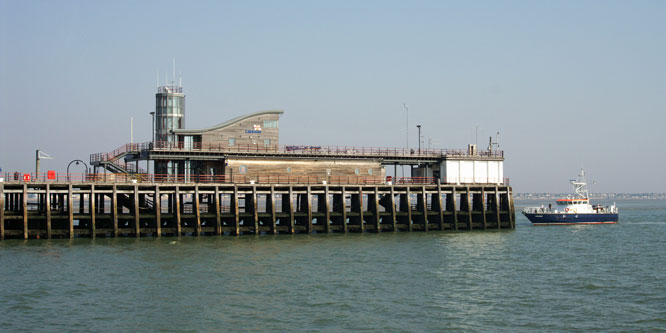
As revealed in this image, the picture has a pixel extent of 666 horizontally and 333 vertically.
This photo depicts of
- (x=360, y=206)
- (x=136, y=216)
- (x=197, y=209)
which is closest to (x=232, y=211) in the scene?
(x=197, y=209)

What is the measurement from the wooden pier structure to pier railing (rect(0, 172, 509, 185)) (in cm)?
122

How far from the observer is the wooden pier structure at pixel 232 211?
5925 cm

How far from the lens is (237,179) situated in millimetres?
69062

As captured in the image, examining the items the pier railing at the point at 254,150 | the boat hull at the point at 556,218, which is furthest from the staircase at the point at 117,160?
the boat hull at the point at 556,218

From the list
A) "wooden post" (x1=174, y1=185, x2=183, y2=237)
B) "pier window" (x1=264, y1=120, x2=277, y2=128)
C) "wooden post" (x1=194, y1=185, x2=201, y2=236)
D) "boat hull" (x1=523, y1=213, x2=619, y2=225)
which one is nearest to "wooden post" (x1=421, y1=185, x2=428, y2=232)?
"pier window" (x1=264, y1=120, x2=277, y2=128)

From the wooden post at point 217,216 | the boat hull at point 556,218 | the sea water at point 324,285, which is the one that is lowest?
the sea water at point 324,285

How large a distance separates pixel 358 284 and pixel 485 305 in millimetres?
7555

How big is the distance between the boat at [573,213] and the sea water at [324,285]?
90.6 ft

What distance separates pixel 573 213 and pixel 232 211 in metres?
44.9

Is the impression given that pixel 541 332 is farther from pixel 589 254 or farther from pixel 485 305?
pixel 589 254

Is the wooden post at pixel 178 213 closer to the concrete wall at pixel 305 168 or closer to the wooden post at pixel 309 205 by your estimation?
the concrete wall at pixel 305 168

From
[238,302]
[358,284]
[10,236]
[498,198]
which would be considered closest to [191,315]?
[238,302]

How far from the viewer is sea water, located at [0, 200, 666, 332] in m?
32.0

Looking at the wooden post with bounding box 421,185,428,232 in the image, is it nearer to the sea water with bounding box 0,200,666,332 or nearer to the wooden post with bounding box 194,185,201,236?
the sea water with bounding box 0,200,666,332
